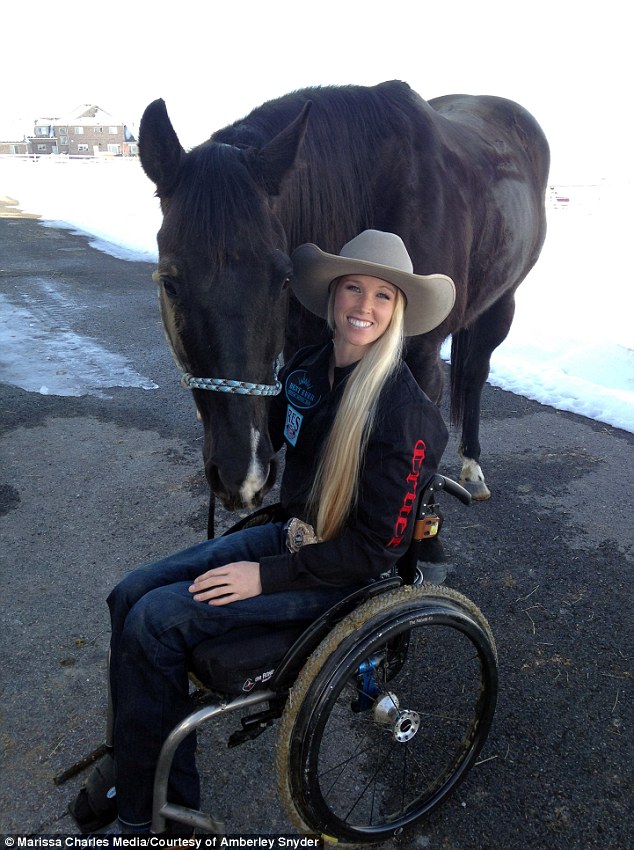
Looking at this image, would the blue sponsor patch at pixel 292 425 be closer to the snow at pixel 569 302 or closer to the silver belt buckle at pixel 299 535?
the silver belt buckle at pixel 299 535

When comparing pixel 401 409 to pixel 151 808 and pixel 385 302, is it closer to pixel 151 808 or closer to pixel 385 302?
pixel 385 302

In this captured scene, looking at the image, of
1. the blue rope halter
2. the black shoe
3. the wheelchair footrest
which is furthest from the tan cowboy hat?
the black shoe

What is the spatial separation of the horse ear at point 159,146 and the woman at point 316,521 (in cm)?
47

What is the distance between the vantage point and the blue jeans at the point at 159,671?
144 cm

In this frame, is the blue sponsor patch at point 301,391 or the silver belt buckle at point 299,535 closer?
the silver belt buckle at point 299,535

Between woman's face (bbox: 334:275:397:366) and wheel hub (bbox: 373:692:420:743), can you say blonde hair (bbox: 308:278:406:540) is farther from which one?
wheel hub (bbox: 373:692:420:743)

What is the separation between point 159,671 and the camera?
1.43m

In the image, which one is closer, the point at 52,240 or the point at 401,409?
A: the point at 401,409

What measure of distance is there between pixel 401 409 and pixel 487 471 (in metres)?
2.56

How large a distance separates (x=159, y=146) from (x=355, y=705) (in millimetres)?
1777

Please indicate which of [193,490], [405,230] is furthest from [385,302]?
[193,490]

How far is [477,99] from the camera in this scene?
453 cm

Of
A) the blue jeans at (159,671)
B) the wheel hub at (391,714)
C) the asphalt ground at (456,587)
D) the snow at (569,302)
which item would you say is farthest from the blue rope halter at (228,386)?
the snow at (569,302)

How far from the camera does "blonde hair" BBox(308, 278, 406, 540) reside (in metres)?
1.61
